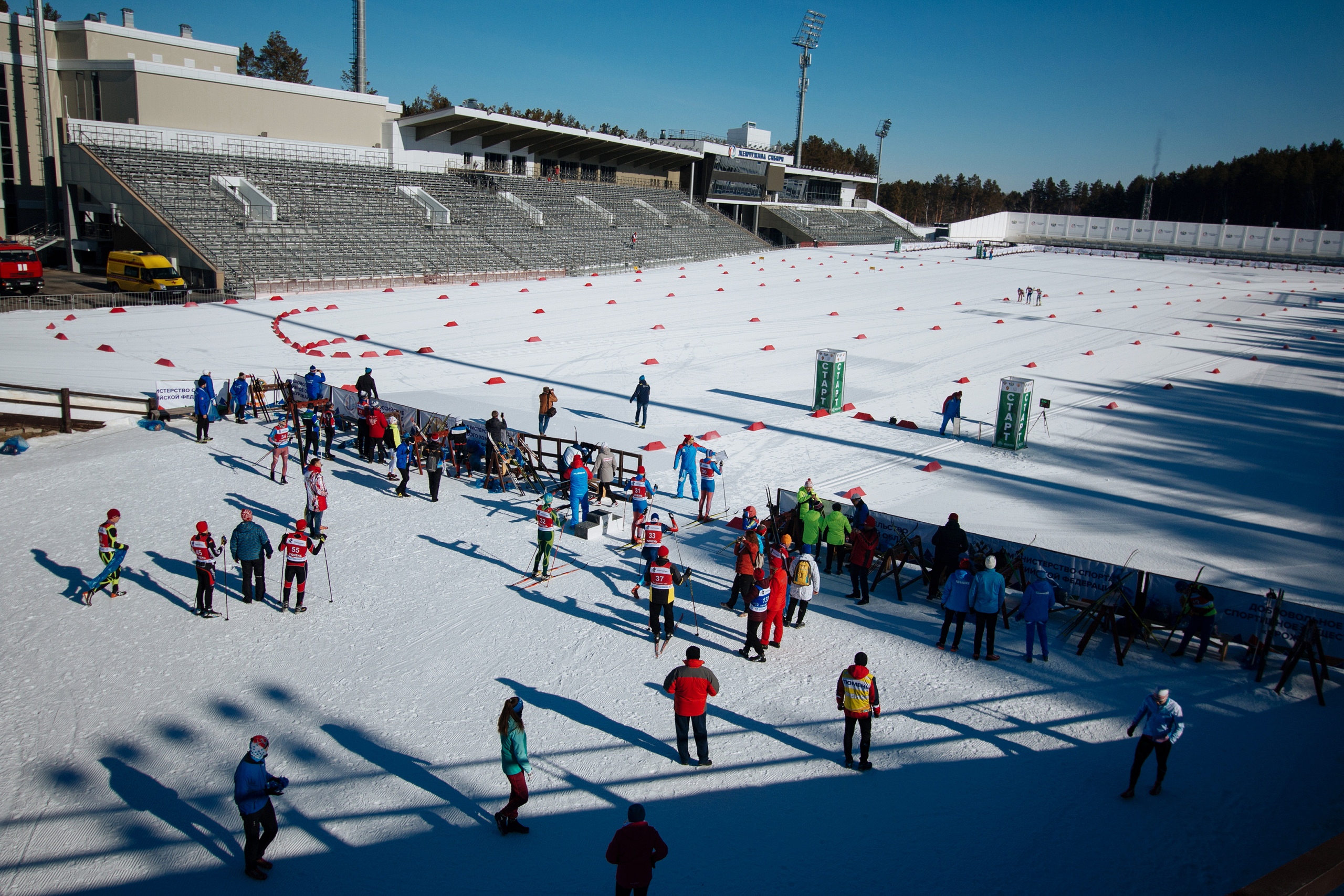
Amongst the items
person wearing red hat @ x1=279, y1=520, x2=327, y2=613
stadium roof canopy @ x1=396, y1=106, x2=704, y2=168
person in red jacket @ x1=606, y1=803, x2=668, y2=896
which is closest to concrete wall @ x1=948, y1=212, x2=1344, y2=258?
stadium roof canopy @ x1=396, y1=106, x2=704, y2=168

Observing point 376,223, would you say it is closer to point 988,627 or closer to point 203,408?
point 203,408

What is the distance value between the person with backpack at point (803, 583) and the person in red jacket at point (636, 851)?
548cm

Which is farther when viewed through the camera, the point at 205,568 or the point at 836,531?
the point at 836,531

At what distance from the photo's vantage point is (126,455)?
1784 cm

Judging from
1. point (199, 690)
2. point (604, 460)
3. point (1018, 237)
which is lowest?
point (199, 690)

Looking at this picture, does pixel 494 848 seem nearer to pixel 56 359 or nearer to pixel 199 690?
pixel 199 690

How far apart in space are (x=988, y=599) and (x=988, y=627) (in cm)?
49

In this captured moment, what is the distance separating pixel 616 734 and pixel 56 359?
25254mm

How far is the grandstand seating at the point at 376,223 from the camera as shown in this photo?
1702 inches

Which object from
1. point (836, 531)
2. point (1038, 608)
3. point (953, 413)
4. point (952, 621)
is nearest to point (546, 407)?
point (836, 531)

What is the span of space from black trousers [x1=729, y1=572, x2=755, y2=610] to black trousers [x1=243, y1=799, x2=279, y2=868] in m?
5.75

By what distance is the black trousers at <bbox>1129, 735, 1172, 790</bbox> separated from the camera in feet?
26.3

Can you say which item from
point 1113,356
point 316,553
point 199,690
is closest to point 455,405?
point 316,553

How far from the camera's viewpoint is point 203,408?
18.7 m
